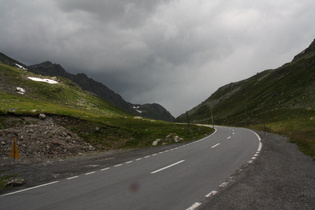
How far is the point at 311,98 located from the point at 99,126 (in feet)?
211

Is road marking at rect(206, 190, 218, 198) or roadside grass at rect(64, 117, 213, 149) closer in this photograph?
road marking at rect(206, 190, 218, 198)

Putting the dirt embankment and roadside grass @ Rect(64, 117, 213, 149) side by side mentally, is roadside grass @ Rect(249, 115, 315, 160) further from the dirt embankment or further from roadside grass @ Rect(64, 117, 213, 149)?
the dirt embankment

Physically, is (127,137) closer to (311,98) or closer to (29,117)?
(29,117)

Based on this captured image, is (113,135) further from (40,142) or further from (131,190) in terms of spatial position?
(131,190)

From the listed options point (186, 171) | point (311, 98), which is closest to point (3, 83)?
point (186, 171)

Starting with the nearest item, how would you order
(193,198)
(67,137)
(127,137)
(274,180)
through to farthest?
(193,198) → (274,180) → (67,137) → (127,137)

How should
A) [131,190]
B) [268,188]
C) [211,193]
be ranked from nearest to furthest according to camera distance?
[211,193] → [268,188] → [131,190]

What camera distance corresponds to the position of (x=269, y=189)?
7.36 m

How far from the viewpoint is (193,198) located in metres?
6.88

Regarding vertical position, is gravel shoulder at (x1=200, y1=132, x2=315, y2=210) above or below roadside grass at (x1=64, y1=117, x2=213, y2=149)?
below

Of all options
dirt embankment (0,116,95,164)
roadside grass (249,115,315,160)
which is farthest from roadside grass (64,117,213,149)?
roadside grass (249,115,315,160)

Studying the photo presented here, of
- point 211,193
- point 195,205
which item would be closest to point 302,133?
point 211,193

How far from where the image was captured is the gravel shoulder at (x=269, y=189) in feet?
20.1

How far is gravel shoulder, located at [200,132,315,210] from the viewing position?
614cm
